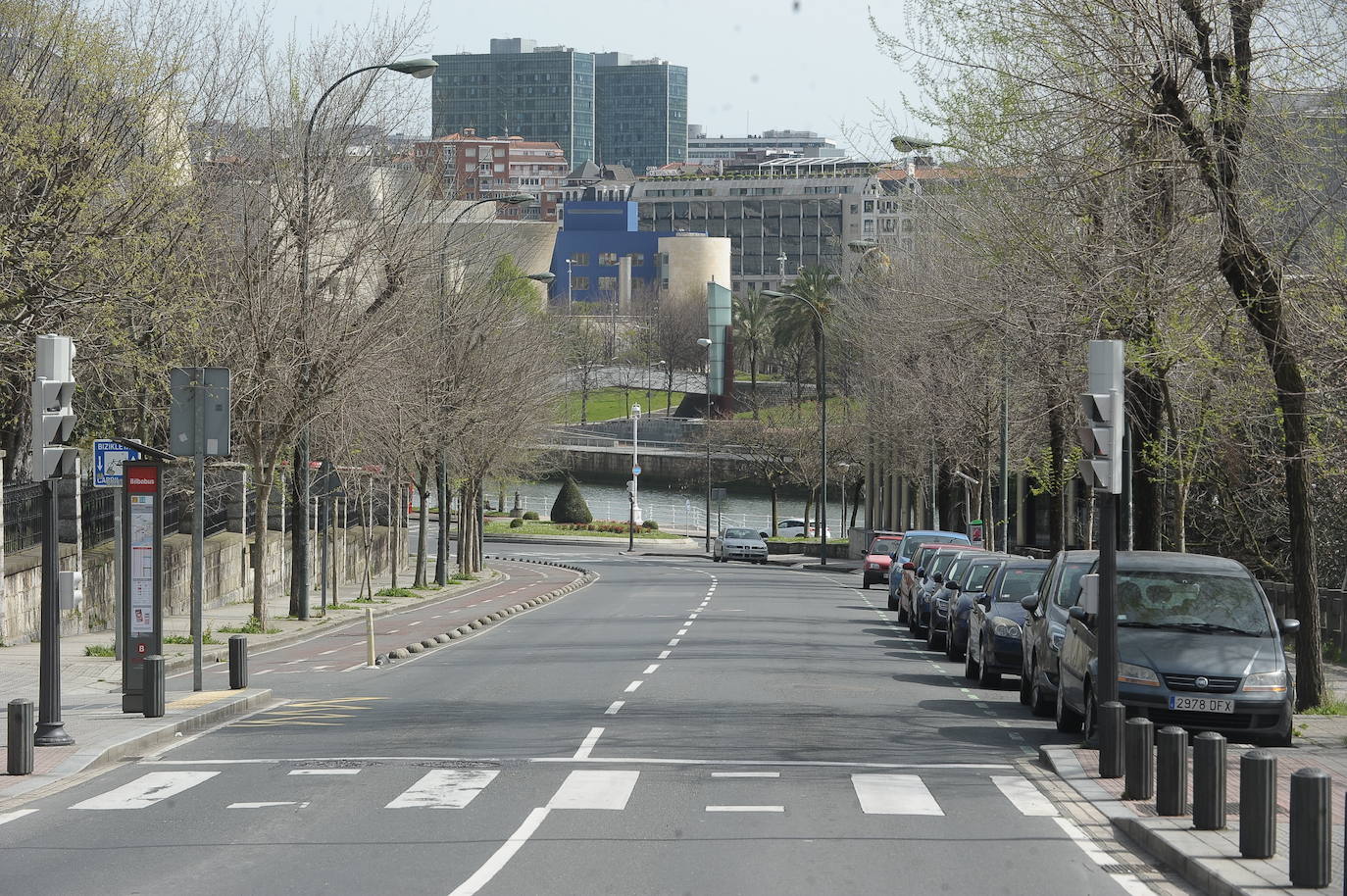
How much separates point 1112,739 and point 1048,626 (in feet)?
15.1

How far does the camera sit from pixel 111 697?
18938 mm

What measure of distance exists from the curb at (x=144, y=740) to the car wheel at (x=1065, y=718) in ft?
28.0

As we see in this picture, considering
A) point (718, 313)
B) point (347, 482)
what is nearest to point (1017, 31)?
point (347, 482)

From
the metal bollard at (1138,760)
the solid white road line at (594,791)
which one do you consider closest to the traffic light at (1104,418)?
the metal bollard at (1138,760)

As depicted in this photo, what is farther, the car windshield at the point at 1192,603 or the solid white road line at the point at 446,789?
the car windshield at the point at 1192,603

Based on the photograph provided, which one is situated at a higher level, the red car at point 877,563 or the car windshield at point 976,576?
the car windshield at point 976,576

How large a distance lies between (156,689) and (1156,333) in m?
11.6

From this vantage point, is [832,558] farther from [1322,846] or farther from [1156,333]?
[1322,846]

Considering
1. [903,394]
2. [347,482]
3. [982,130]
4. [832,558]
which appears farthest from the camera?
[832,558]

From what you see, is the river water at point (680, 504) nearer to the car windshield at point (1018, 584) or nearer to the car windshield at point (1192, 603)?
the car windshield at point (1018, 584)

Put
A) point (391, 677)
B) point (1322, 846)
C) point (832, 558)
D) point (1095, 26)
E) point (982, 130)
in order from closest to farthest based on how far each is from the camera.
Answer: point (1322, 846), point (1095, 26), point (982, 130), point (391, 677), point (832, 558)

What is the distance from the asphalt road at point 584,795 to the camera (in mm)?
9500

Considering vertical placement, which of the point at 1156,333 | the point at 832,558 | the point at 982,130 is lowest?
the point at 832,558

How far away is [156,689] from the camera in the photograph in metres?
16.5
